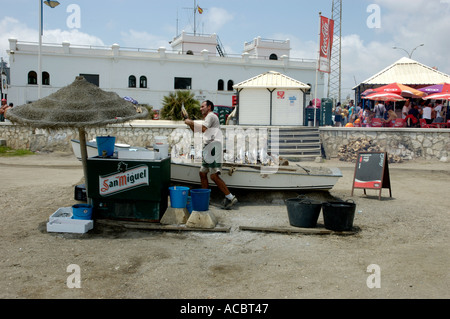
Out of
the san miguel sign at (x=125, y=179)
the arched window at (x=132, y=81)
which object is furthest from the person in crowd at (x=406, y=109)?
the arched window at (x=132, y=81)

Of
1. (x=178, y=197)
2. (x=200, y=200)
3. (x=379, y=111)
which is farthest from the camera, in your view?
(x=379, y=111)

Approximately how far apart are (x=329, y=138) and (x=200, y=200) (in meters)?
14.8

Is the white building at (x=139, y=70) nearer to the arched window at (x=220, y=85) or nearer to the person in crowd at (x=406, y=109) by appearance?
the arched window at (x=220, y=85)

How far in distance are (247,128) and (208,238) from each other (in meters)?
15.5

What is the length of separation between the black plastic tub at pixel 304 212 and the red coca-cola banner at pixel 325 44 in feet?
53.7

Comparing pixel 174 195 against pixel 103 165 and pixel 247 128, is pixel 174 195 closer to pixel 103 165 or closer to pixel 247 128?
pixel 103 165

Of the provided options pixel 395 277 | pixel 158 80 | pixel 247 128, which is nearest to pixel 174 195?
pixel 395 277

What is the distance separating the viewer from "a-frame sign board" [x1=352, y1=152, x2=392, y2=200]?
10.5 metres

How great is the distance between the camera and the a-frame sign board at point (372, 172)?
10.5 metres

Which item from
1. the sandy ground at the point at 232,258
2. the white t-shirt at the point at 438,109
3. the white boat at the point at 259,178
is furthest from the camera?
the white t-shirt at the point at 438,109

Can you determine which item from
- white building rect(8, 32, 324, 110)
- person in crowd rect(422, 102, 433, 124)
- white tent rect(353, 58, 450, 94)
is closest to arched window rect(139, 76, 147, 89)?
white building rect(8, 32, 324, 110)

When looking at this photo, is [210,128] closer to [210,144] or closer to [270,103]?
[210,144]

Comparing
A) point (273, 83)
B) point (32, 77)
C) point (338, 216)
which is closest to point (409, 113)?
point (273, 83)

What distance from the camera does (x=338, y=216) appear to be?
7387 millimetres
